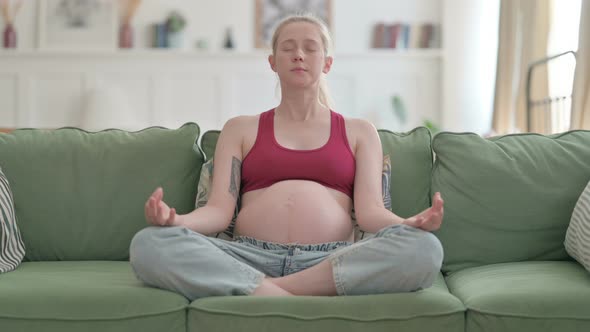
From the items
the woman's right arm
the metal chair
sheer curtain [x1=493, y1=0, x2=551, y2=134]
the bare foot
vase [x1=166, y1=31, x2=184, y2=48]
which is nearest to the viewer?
the bare foot

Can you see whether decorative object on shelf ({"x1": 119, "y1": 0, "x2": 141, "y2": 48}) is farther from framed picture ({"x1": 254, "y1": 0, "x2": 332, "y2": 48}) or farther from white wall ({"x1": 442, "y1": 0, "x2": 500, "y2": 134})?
white wall ({"x1": 442, "y1": 0, "x2": 500, "y2": 134})

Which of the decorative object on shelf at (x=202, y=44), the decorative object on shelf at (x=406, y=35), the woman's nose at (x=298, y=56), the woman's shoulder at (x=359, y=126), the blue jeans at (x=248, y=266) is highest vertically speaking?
the decorative object on shelf at (x=406, y=35)

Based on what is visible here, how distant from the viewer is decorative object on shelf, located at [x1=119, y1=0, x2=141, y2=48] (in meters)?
6.39

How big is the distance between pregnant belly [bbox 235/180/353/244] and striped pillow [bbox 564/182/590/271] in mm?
629

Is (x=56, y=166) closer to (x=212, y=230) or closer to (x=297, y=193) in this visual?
(x=212, y=230)

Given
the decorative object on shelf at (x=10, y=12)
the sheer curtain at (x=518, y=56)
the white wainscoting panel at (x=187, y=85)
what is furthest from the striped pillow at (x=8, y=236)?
the decorative object on shelf at (x=10, y=12)

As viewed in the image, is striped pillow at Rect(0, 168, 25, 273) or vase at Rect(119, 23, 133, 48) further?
vase at Rect(119, 23, 133, 48)

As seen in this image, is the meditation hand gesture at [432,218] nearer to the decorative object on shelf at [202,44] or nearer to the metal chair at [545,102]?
the metal chair at [545,102]

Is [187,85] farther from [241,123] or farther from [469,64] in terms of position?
[241,123]

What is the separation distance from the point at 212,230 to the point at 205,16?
15.6 ft

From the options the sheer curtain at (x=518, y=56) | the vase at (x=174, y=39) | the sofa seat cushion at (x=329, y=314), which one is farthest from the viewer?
the vase at (x=174, y=39)

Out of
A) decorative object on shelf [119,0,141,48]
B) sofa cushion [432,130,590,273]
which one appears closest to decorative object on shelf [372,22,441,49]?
decorative object on shelf [119,0,141,48]

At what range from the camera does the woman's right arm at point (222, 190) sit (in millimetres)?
1968

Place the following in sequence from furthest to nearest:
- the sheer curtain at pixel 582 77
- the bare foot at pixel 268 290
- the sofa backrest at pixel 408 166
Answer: the sheer curtain at pixel 582 77
the sofa backrest at pixel 408 166
the bare foot at pixel 268 290
